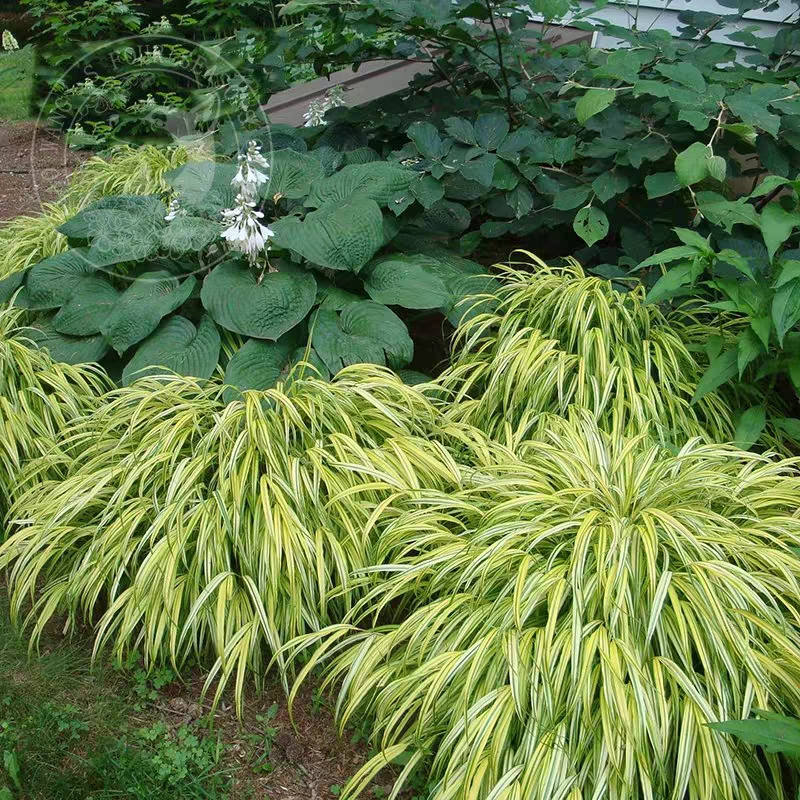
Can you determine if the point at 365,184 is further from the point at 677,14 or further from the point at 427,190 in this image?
the point at 677,14

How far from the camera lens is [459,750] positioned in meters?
1.61

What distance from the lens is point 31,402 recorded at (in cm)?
280

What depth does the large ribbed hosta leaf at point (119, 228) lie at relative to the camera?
3.17 metres

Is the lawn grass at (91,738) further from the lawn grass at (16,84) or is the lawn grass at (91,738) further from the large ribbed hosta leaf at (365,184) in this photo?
the lawn grass at (16,84)

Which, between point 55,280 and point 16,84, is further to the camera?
point 16,84

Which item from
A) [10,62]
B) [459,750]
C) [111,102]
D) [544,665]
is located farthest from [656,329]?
[10,62]

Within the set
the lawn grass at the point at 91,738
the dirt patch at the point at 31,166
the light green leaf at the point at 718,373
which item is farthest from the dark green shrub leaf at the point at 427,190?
the dirt patch at the point at 31,166

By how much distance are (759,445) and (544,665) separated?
145 cm

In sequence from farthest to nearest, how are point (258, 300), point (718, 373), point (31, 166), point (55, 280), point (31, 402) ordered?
point (31, 166) < point (55, 280) < point (258, 300) < point (31, 402) < point (718, 373)

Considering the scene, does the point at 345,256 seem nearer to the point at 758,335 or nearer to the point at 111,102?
the point at 758,335

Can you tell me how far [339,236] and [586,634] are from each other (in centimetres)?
171

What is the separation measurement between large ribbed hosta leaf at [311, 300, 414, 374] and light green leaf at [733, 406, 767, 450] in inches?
42.7

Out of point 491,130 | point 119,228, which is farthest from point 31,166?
point 491,130

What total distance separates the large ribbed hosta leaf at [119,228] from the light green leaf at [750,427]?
2.20 m
